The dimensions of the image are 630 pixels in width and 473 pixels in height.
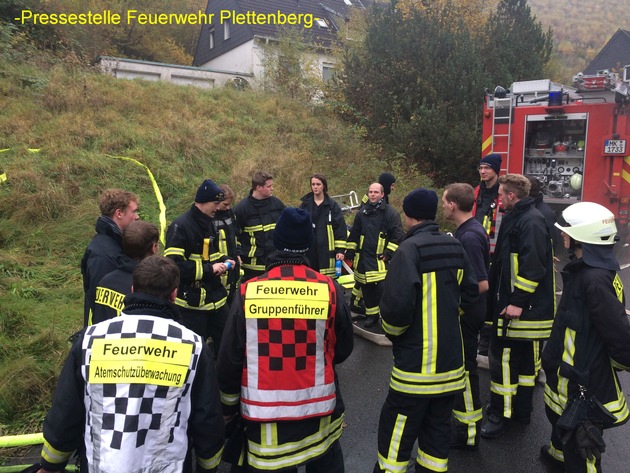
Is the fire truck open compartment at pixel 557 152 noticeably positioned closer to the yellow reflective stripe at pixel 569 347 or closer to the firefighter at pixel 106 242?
the yellow reflective stripe at pixel 569 347

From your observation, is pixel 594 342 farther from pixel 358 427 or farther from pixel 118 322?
pixel 118 322

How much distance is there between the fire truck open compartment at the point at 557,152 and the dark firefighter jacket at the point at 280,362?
6.91m

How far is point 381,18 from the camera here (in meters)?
13.5

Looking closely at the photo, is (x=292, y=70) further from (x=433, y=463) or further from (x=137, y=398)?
(x=137, y=398)

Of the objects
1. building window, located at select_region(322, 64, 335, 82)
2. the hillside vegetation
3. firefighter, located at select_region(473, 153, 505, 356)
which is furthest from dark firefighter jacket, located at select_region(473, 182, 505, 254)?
the hillside vegetation

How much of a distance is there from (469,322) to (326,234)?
248 centimetres

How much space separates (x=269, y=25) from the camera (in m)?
24.2

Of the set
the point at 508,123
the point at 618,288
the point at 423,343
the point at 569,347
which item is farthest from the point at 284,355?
the point at 508,123

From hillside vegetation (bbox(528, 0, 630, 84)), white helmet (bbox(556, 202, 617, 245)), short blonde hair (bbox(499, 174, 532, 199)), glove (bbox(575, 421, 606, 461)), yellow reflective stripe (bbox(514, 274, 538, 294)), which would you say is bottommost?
glove (bbox(575, 421, 606, 461))

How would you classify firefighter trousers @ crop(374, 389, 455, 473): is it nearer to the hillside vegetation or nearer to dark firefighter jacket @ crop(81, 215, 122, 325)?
dark firefighter jacket @ crop(81, 215, 122, 325)

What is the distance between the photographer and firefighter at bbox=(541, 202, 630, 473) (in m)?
2.44

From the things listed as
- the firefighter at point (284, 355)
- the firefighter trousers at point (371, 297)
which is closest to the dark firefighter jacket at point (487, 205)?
the firefighter trousers at point (371, 297)

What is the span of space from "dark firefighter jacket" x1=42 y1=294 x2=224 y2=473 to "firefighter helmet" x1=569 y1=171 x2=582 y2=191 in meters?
7.44

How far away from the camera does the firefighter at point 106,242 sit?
2.74 m
